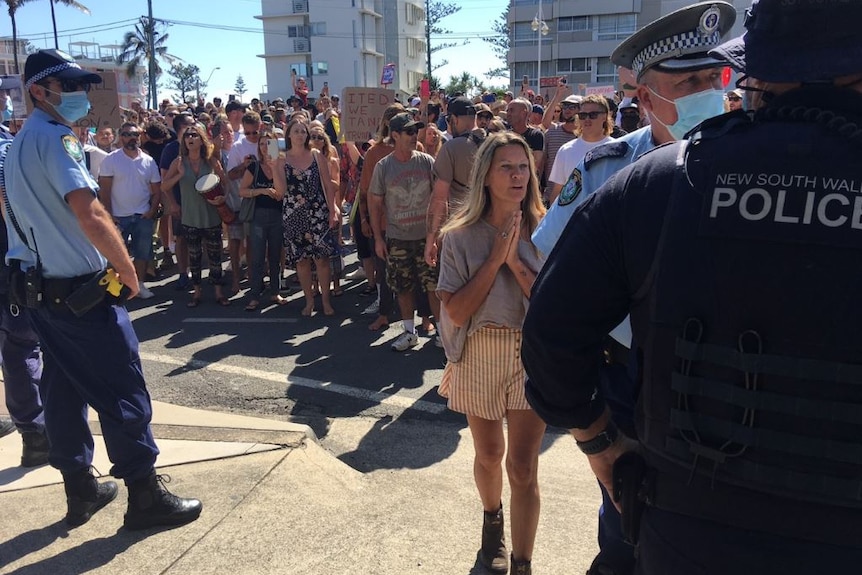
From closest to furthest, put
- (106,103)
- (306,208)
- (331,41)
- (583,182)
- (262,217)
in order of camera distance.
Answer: (583,182) → (306,208) → (262,217) → (106,103) → (331,41)

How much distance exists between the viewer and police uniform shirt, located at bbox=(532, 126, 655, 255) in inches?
82.3

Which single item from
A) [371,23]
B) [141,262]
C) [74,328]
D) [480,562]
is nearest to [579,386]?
[480,562]

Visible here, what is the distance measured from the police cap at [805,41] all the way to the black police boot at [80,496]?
326cm

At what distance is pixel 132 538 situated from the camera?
123 inches

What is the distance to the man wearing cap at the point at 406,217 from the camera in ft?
19.9

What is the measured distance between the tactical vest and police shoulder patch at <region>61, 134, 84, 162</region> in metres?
2.73

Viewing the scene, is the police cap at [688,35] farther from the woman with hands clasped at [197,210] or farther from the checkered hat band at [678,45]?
the woman with hands clasped at [197,210]

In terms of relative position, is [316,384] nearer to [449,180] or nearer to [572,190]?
[449,180]

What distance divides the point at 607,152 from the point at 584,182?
12cm

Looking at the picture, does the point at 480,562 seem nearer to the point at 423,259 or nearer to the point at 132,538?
the point at 132,538

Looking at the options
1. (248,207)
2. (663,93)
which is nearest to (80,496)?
(663,93)

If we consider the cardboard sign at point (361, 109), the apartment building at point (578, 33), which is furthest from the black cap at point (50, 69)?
the apartment building at point (578, 33)

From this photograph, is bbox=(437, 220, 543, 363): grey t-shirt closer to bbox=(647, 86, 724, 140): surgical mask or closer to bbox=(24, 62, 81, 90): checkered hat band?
bbox=(647, 86, 724, 140): surgical mask

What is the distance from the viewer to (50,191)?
9.97 feet
